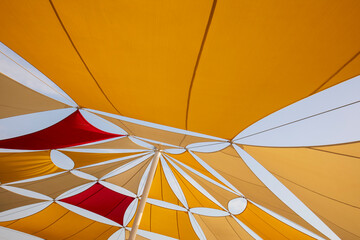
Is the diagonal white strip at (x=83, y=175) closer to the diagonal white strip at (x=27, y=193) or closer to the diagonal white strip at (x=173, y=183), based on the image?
the diagonal white strip at (x=27, y=193)

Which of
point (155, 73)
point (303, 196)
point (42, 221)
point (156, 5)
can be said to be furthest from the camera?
point (42, 221)

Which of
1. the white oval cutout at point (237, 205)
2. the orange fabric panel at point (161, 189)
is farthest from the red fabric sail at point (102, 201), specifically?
the white oval cutout at point (237, 205)

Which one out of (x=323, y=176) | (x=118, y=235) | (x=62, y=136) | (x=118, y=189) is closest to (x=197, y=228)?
(x=118, y=189)

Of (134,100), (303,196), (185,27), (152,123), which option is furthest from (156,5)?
(303,196)

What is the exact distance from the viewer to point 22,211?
10.3m

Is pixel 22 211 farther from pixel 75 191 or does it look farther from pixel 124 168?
pixel 124 168

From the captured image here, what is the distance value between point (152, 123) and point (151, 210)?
23.0 ft

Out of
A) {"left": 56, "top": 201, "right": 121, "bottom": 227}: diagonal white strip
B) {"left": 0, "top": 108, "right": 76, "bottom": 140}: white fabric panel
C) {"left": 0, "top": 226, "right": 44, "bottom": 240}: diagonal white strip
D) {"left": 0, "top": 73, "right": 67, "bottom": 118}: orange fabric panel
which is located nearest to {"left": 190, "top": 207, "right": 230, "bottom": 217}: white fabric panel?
{"left": 56, "top": 201, "right": 121, "bottom": 227}: diagonal white strip

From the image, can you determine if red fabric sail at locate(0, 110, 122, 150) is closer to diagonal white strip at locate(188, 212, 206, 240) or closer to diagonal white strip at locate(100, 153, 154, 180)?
diagonal white strip at locate(100, 153, 154, 180)

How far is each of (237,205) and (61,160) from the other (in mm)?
6591

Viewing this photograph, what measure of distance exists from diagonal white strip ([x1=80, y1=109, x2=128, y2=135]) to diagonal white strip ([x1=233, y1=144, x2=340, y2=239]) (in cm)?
363

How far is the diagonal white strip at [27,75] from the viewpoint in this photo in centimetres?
406

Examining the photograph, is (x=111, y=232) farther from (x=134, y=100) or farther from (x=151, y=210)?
(x=134, y=100)

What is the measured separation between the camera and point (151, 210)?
1076cm
